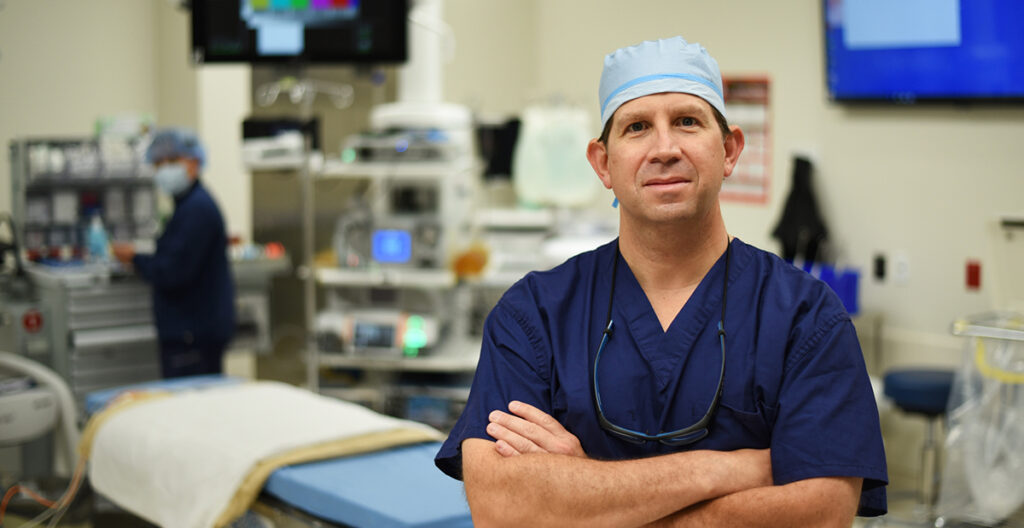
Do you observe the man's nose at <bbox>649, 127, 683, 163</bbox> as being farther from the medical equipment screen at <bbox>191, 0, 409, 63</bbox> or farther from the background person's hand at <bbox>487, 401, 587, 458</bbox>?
the medical equipment screen at <bbox>191, 0, 409, 63</bbox>

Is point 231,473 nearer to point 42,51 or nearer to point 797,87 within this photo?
point 42,51

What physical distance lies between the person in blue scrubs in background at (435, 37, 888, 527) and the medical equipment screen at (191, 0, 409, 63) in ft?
9.78

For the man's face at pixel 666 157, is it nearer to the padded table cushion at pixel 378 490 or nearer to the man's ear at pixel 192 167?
the padded table cushion at pixel 378 490

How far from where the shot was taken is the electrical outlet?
4.62m

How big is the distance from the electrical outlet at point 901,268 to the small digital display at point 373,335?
228cm

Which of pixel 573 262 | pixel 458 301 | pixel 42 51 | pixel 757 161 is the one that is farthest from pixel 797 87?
pixel 573 262

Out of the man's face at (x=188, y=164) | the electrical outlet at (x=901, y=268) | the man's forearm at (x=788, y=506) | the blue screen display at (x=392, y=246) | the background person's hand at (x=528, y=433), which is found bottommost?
the man's forearm at (x=788, y=506)

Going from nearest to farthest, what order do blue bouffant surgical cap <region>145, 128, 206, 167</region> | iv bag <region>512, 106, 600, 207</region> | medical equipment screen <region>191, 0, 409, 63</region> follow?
medical equipment screen <region>191, 0, 409, 63</region> < blue bouffant surgical cap <region>145, 128, 206, 167</region> < iv bag <region>512, 106, 600, 207</region>

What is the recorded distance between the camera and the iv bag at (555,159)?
17.6 ft

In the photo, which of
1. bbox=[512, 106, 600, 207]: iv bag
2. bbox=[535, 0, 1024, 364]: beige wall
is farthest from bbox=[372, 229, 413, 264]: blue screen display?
bbox=[535, 0, 1024, 364]: beige wall

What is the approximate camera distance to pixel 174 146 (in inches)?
181

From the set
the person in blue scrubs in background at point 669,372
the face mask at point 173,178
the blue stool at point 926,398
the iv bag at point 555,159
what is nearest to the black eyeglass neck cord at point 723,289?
the person in blue scrubs in background at point 669,372

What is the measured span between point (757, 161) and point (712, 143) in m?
3.81

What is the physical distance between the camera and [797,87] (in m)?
5.01
